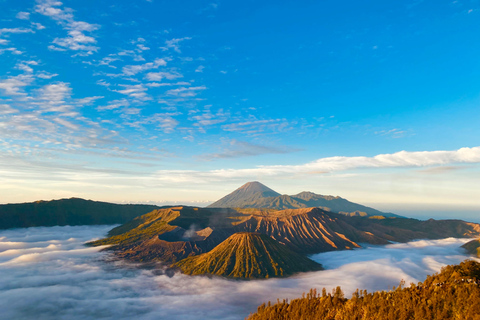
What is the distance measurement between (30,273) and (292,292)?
18258 cm

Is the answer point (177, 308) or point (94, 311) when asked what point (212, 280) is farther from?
point (94, 311)

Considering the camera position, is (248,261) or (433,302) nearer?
(433,302)

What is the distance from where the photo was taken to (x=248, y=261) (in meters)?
173

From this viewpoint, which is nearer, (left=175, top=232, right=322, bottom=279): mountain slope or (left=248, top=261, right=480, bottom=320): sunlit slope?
(left=248, top=261, right=480, bottom=320): sunlit slope

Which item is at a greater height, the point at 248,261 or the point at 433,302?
the point at 433,302

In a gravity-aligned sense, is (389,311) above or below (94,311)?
above

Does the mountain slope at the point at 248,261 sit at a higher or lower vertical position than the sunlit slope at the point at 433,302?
lower

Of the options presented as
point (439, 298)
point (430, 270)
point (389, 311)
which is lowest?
point (430, 270)

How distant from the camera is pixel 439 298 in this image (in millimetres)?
48062

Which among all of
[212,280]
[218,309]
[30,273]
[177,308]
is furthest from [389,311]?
[30,273]

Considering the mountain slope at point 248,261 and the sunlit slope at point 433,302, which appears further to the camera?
the mountain slope at point 248,261

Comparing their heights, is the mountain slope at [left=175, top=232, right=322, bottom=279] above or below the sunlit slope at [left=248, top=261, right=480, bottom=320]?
below

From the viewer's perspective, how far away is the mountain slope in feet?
546

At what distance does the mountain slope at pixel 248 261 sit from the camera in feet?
546
